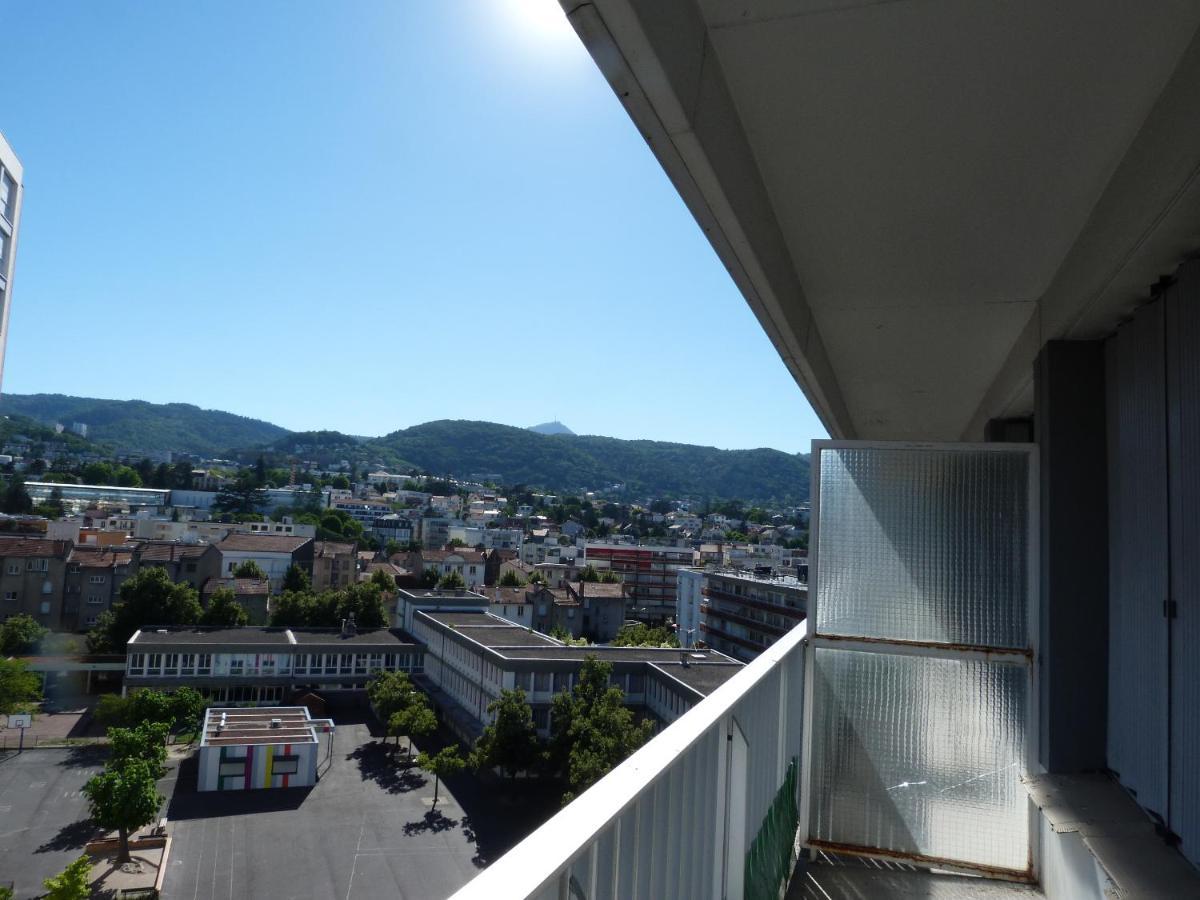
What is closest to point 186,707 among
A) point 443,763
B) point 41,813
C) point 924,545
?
point 41,813

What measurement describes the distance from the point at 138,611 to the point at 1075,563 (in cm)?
3816

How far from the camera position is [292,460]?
6850 inches

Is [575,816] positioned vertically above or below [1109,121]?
below

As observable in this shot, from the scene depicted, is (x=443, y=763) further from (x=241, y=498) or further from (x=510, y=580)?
(x=241, y=498)

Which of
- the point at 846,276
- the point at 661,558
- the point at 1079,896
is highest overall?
the point at 846,276

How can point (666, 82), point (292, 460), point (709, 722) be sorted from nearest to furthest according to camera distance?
point (666, 82) → point (709, 722) → point (292, 460)

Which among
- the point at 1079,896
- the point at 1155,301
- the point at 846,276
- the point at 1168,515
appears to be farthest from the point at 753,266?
the point at 1079,896

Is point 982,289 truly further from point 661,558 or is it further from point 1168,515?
point 661,558

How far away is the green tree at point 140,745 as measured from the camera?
20.0m

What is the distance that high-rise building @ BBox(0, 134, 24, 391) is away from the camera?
926 cm

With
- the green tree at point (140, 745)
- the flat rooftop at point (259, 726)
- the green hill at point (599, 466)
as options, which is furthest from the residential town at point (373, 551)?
the green hill at point (599, 466)

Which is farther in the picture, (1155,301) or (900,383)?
(900,383)

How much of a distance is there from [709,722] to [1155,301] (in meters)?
1.63

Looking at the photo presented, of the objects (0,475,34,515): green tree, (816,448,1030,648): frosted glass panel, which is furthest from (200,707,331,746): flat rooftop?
(0,475,34,515): green tree
